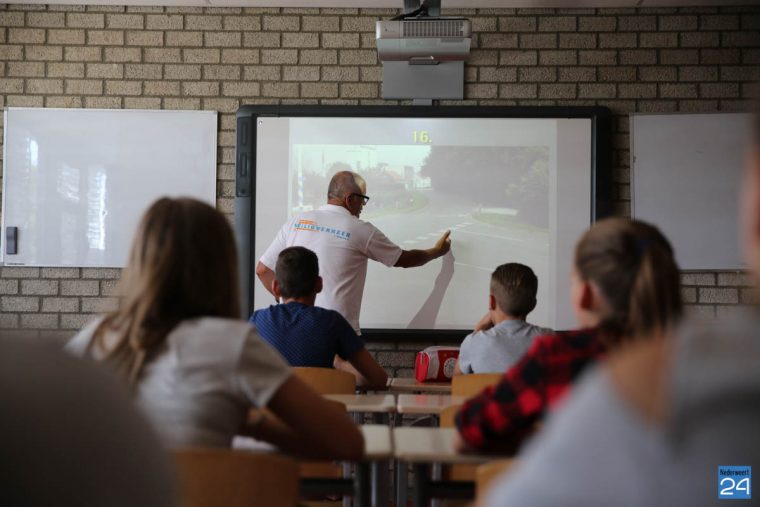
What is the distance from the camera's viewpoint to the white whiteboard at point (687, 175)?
5250 mm

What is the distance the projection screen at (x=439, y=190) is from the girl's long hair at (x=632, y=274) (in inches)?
143

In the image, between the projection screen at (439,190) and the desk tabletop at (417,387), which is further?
the projection screen at (439,190)

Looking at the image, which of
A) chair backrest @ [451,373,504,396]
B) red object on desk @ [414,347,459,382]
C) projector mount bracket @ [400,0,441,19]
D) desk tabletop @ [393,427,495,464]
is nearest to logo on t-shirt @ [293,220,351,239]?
red object on desk @ [414,347,459,382]

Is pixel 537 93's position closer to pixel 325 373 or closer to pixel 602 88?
pixel 602 88

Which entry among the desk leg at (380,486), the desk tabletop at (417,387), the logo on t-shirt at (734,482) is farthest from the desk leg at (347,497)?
the logo on t-shirt at (734,482)

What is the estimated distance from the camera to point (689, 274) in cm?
527

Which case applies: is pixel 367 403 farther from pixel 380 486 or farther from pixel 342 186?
pixel 342 186

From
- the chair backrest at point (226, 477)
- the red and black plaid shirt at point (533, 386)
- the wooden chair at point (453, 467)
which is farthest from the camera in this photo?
the wooden chair at point (453, 467)

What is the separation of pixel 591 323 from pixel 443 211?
3700 millimetres

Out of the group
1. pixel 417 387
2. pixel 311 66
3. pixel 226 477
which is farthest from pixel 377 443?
pixel 311 66

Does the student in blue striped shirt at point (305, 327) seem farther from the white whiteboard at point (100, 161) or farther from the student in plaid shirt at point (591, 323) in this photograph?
the white whiteboard at point (100, 161)

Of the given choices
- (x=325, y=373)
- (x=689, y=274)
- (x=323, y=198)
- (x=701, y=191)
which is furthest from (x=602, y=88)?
(x=325, y=373)

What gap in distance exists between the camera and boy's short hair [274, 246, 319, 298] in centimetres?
329

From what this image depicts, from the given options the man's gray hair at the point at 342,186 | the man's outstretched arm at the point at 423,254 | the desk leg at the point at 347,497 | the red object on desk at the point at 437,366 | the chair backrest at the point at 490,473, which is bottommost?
the desk leg at the point at 347,497
